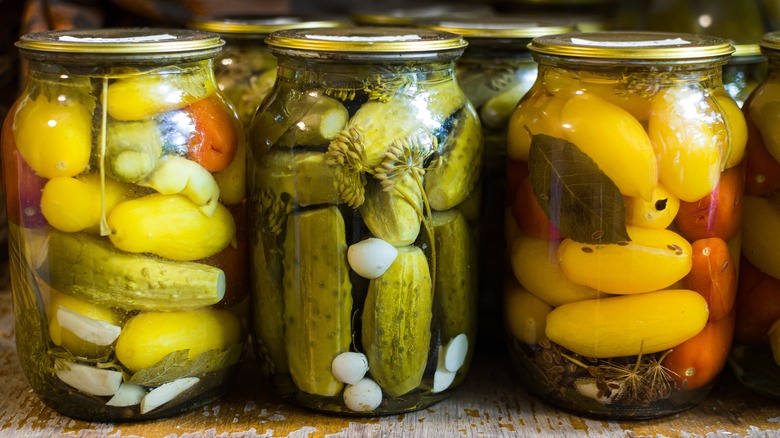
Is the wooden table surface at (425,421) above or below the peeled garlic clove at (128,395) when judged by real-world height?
below

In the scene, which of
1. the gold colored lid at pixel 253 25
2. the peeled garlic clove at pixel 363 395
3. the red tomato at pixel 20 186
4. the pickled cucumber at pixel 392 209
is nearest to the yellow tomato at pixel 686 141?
the pickled cucumber at pixel 392 209

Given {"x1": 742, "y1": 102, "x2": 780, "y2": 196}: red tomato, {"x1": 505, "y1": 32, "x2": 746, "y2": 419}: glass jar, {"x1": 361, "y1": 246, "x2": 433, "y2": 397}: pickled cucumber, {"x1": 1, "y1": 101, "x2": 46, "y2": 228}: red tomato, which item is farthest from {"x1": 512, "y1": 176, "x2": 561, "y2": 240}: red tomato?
{"x1": 1, "y1": 101, "x2": 46, "y2": 228}: red tomato

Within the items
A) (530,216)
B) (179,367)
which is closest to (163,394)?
(179,367)

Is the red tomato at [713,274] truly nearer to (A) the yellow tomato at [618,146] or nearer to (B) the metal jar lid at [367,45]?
(A) the yellow tomato at [618,146]

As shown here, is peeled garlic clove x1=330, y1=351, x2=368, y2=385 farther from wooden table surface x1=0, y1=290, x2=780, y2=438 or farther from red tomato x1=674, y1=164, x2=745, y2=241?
red tomato x1=674, y1=164, x2=745, y2=241

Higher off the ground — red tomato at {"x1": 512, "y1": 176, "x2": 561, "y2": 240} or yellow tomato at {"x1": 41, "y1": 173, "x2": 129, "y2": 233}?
yellow tomato at {"x1": 41, "y1": 173, "x2": 129, "y2": 233}

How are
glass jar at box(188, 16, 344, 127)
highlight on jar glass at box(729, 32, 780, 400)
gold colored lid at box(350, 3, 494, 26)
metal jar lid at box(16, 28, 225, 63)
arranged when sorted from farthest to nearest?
gold colored lid at box(350, 3, 494, 26) < glass jar at box(188, 16, 344, 127) < highlight on jar glass at box(729, 32, 780, 400) < metal jar lid at box(16, 28, 225, 63)
